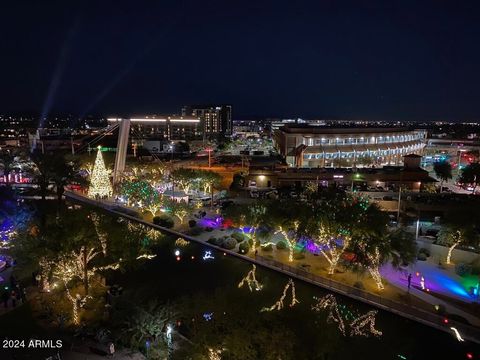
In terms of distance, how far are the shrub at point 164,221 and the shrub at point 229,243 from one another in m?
5.47

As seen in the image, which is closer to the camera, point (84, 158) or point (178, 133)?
point (84, 158)

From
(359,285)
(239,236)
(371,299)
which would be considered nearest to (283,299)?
(359,285)

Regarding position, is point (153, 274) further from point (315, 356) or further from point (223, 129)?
point (223, 129)

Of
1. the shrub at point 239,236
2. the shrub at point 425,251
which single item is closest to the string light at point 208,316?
the shrub at point 239,236

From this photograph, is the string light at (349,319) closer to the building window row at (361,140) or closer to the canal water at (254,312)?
the canal water at (254,312)

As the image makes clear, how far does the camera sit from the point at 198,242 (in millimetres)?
23547

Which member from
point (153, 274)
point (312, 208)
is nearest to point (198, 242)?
point (153, 274)

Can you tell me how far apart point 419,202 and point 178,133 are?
9562 cm

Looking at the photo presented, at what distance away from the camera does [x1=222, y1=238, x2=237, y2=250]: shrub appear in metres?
21.8

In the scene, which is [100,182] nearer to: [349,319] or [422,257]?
[349,319]

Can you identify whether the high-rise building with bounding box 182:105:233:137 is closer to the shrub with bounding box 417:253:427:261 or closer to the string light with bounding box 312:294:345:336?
the shrub with bounding box 417:253:427:261

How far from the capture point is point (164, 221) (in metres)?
26.5

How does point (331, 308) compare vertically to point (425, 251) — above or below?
below

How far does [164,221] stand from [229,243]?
645cm
